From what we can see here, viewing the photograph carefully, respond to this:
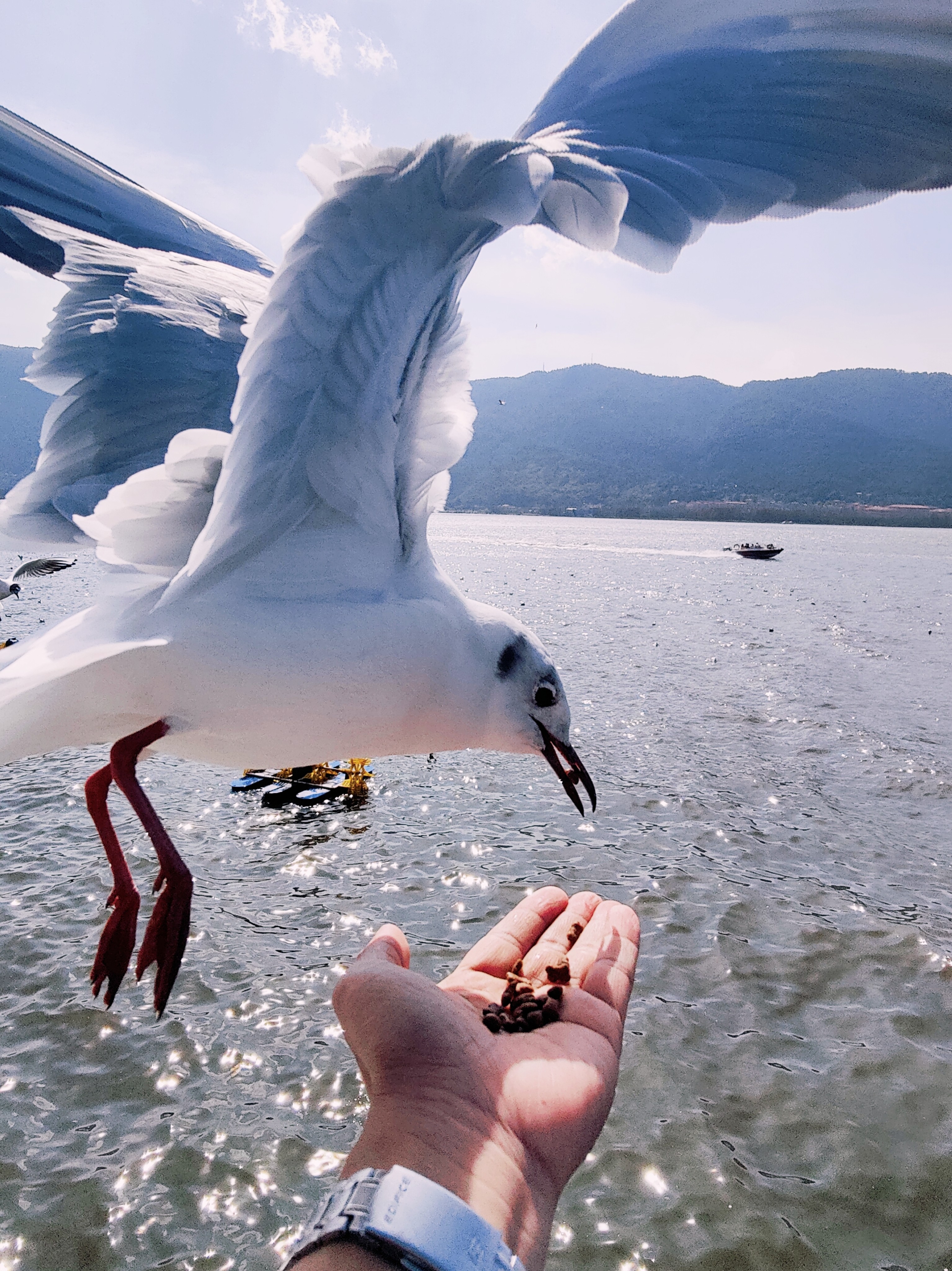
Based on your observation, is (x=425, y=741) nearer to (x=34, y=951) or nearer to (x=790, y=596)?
(x=34, y=951)

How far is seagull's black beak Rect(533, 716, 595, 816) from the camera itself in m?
2.49

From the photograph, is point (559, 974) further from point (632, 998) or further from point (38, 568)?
point (38, 568)

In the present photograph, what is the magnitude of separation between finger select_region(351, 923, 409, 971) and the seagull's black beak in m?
0.68

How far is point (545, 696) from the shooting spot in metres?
2.39

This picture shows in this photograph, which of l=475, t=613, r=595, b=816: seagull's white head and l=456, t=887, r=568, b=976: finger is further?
l=456, t=887, r=568, b=976: finger

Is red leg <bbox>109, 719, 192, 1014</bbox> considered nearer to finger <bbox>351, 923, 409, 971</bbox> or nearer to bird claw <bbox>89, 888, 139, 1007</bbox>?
bird claw <bbox>89, 888, 139, 1007</bbox>

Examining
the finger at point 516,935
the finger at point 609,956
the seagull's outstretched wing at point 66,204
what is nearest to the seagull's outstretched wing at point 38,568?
the seagull's outstretched wing at point 66,204

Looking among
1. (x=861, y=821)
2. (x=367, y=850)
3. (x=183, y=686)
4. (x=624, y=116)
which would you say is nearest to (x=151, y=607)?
(x=183, y=686)

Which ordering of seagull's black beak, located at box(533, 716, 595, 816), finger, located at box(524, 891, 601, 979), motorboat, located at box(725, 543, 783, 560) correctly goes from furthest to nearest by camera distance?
motorboat, located at box(725, 543, 783, 560)
finger, located at box(524, 891, 601, 979)
seagull's black beak, located at box(533, 716, 595, 816)

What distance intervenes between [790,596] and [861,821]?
29637 millimetres

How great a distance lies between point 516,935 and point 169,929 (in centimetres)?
182

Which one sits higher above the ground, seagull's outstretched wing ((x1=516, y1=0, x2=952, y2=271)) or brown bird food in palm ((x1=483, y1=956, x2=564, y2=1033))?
seagull's outstretched wing ((x1=516, y1=0, x2=952, y2=271))

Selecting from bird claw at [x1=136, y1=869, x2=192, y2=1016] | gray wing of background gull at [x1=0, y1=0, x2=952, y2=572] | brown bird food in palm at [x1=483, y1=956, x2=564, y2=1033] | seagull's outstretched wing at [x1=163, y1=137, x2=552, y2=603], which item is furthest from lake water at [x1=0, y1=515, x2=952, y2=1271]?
brown bird food in palm at [x1=483, y1=956, x2=564, y2=1033]

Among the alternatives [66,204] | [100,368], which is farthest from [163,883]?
[66,204]
